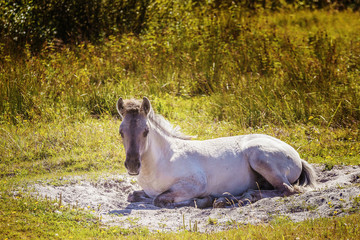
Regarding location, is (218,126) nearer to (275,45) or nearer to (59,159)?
(59,159)

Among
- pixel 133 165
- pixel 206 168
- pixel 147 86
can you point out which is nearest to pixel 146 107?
pixel 133 165

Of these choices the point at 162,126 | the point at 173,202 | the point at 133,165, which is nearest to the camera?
the point at 133,165

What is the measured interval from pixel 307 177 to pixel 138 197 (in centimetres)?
275

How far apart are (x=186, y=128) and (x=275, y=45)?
5.47m

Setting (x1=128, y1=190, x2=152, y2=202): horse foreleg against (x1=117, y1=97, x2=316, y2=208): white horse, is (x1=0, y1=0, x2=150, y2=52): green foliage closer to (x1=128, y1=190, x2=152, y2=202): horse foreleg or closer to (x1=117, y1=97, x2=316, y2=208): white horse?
(x1=117, y1=97, x2=316, y2=208): white horse

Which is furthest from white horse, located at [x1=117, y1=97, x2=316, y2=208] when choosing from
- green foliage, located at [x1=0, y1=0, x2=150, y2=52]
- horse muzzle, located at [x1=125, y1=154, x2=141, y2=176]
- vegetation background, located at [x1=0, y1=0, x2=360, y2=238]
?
green foliage, located at [x1=0, y1=0, x2=150, y2=52]

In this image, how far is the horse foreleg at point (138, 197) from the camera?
21.7 feet

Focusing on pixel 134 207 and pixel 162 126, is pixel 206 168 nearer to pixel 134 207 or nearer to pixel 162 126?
pixel 162 126

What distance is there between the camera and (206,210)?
5.88m

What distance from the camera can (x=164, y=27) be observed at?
53.7 feet

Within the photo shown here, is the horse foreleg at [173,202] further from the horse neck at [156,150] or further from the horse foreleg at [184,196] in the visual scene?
the horse neck at [156,150]

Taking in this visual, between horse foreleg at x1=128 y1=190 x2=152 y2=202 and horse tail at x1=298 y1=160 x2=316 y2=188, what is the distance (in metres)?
2.49

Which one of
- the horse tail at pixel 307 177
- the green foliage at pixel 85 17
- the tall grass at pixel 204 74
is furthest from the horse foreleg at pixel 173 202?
the green foliage at pixel 85 17

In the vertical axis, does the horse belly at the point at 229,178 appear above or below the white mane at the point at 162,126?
below
